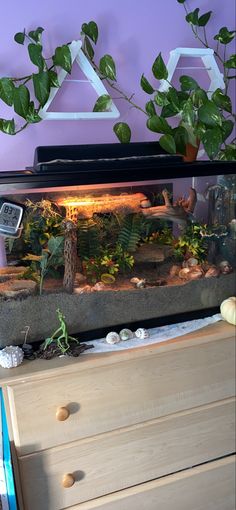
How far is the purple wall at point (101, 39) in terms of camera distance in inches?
44.7

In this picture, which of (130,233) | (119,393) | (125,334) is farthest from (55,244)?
(119,393)

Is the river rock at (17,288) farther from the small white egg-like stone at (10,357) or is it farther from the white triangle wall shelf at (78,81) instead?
the white triangle wall shelf at (78,81)

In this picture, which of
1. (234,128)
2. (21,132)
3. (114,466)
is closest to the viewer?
(114,466)

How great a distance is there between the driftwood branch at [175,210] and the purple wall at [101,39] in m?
0.34

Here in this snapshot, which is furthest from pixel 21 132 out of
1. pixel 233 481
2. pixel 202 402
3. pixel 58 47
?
pixel 233 481

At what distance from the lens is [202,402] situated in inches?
45.2

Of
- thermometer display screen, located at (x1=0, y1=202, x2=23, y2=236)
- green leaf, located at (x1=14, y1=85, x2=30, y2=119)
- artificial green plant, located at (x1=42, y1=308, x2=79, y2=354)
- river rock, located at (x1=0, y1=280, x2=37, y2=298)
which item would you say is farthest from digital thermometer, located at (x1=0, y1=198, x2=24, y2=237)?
green leaf, located at (x1=14, y1=85, x2=30, y2=119)

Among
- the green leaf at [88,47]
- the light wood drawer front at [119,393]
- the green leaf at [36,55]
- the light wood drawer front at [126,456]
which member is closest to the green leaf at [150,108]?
the green leaf at [88,47]

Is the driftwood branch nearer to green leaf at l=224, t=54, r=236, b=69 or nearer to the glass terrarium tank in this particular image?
the glass terrarium tank

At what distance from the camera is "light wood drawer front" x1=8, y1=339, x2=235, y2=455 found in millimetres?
958

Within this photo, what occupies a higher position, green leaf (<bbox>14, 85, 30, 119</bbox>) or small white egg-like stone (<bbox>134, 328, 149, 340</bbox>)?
green leaf (<bbox>14, 85, 30, 119</bbox>)

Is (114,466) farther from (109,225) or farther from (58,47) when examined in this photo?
(58,47)

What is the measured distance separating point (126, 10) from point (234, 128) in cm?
50

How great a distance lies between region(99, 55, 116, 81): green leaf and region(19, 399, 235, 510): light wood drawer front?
0.93m
